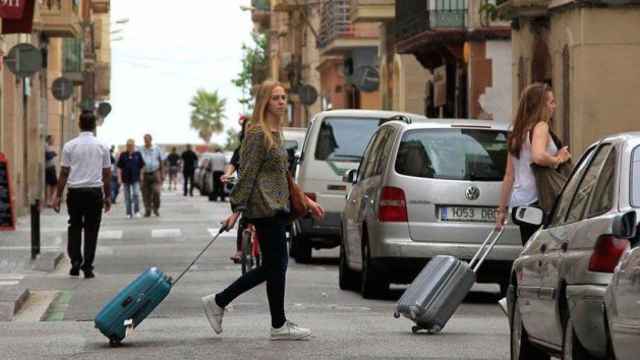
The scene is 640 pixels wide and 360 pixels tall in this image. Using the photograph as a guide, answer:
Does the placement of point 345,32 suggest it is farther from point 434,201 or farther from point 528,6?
point 434,201

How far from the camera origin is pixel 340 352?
13305 mm

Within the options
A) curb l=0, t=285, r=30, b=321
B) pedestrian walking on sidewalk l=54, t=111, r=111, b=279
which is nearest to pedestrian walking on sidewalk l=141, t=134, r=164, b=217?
pedestrian walking on sidewalk l=54, t=111, r=111, b=279

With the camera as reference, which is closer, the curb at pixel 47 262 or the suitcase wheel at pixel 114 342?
the suitcase wheel at pixel 114 342

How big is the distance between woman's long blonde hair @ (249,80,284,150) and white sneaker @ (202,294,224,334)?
1177mm

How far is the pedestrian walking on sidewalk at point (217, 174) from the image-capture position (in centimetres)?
6219

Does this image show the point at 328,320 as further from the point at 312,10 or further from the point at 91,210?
the point at 312,10

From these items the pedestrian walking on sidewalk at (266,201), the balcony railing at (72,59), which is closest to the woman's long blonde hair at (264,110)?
the pedestrian walking on sidewalk at (266,201)

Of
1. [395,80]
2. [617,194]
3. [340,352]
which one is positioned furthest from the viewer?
[395,80]

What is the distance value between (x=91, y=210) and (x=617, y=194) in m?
13.1

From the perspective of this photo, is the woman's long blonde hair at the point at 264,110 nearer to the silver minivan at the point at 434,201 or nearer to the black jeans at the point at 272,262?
the black jeans at the point at 272,262

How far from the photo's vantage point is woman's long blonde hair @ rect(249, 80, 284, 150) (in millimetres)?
14555

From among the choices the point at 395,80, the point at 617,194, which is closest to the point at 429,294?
the point at 617,194

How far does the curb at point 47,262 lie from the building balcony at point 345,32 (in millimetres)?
40228

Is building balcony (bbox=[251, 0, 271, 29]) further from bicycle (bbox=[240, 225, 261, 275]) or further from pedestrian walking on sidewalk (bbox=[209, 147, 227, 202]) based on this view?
bicycle (bbox=[240, 225, 261, 275])
